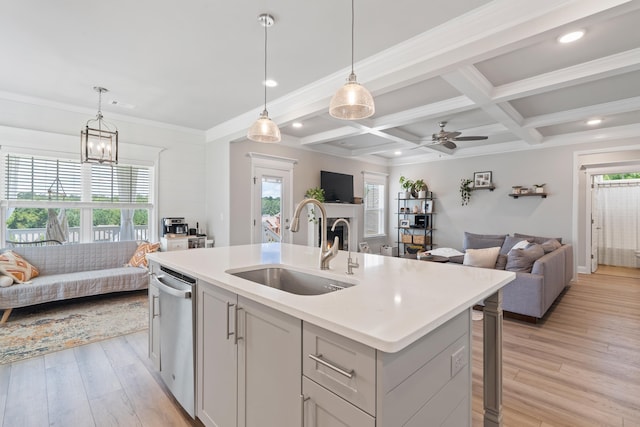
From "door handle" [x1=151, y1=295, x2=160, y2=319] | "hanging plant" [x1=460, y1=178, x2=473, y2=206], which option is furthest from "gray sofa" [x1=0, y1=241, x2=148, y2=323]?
"hanging plant" [x1=460, y1=178, x2=473, y2=206]

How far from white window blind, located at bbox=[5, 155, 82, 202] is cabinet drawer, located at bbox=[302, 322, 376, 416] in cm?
479

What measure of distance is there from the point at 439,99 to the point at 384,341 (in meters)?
3.68

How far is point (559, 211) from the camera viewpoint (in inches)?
220

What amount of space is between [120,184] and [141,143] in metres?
0.72

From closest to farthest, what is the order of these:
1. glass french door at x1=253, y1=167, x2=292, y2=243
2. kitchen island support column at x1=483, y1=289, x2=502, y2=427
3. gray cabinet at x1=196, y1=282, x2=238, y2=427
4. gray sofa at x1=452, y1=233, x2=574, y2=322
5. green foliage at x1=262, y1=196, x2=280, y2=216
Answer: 1. gray cabinet at x1=196, y1=282, x2=238, y2=427
2. kitchen island support column at x1=483, y1=289, x2=502, y2=427
3. gray sofa at x1=452, y1=233, x2=574, y2=322
4. glass french door at x1=253, y1=167, x2=292, y2=243
5. green foliage at x1=262, y1=196, x2=280, y2=216

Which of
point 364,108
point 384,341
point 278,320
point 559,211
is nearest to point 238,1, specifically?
point 364,108

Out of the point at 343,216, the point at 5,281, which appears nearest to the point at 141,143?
the point at 5,281

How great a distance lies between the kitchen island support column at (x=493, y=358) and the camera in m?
1.63

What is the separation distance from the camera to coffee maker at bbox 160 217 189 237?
16.0 feet

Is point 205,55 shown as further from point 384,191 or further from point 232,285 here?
point 384,191

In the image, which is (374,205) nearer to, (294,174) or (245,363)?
(294,174)

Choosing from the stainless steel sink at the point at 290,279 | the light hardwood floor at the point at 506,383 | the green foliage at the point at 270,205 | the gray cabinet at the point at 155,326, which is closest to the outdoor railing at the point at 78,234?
the green foliage at the point at 270,205

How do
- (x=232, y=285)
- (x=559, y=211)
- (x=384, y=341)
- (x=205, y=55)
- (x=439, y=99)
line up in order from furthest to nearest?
(x=559, y=211), (x=439, y=99), (x=205, y=55), (x=232, y=285), (x=384, y=341)

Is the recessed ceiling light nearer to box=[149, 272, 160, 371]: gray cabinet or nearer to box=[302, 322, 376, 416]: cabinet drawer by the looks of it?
box=[302, 322, 376, 416]: cabinet drawer
